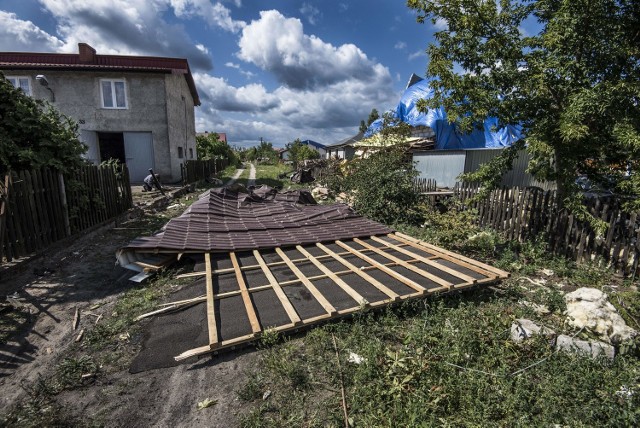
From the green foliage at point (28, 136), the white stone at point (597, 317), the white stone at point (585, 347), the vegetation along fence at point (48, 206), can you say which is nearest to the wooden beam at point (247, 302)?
the white stone at point (585, 347)

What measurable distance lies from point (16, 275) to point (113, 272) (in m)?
1.35

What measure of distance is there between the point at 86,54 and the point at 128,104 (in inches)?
131

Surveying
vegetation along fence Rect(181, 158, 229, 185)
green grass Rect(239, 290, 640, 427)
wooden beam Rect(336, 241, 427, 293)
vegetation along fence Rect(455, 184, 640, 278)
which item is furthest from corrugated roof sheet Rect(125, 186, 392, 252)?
vegetation along fence Rect(181, 158, 229, 185)

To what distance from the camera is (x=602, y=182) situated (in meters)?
5.88

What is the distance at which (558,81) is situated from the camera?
17.4ft

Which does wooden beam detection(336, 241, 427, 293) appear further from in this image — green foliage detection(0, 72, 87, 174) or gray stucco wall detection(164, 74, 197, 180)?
gray stucco wall detection(164, 74, 197, 180)

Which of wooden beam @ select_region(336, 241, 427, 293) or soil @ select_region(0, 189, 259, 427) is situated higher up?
wooden beam @ select_region(336, 241, 427, 293)

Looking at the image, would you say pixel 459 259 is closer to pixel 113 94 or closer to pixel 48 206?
pixel 48 206

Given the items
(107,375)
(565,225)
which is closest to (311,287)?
(107,375)

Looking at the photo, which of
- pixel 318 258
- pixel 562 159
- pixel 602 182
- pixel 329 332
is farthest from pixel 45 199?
pixel 602 182

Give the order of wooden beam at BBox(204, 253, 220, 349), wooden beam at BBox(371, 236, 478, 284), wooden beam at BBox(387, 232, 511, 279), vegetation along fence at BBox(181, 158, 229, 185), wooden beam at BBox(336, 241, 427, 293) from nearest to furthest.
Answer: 1. wooden beam at BBox(204, 253, 220, 349)
2. wooden beam at BBox(336, 241, 427, 293)
3. wooden beam at BBox(371, 236, 478, 284)
4. wooden beam at BBox(387, 232, 511, 279)
5. vegetation along fence at BBox(181, 158, 229, 185)

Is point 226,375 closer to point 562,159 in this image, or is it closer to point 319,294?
point 319,294

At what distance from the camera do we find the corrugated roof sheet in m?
5.45

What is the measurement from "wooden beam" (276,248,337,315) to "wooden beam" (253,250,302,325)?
1.15 ft
